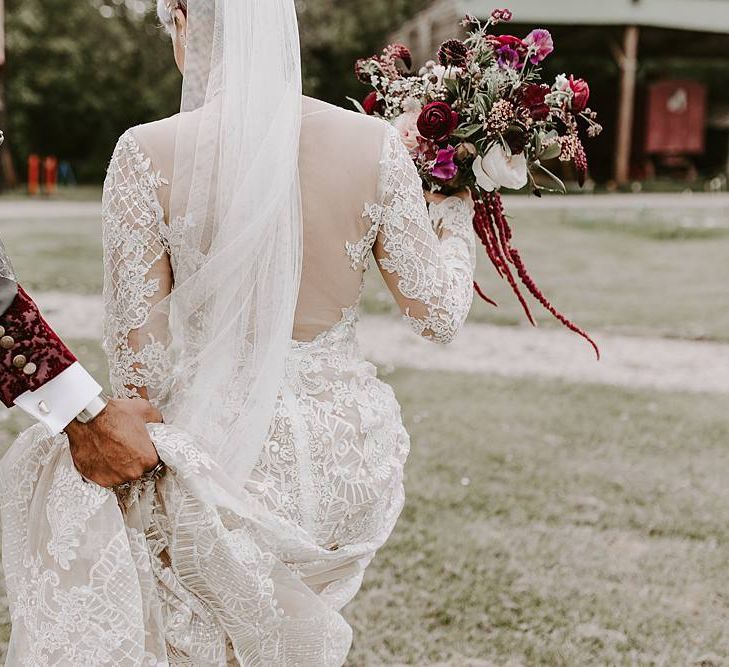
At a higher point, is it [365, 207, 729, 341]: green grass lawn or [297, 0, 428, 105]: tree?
[297, 0, 428, 105]: tree

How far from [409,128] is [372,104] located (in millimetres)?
210

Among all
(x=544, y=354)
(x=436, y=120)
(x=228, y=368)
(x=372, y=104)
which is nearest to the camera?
(x=228, y=368)

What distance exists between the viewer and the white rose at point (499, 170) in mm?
2299

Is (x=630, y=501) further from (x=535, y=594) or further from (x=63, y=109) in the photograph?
(x=63, y=109)

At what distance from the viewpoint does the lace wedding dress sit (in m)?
1.83

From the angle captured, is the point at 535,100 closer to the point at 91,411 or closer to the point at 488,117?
the point at 488,117

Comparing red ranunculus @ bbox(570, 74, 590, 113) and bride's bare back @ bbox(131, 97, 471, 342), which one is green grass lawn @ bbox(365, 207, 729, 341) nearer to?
red ranunculus @ bbox(570, 74, 590, 113)

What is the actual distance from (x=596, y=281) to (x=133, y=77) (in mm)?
20061

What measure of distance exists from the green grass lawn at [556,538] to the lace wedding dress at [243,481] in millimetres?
1423

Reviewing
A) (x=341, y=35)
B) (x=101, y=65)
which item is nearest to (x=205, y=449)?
(x=341, y=35)

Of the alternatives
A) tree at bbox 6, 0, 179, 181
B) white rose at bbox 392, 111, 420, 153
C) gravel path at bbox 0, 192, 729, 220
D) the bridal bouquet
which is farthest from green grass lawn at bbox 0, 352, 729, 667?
tree at bbox 6, 0, 179, 181

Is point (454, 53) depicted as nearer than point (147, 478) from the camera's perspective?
No

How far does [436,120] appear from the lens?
2.26 metres

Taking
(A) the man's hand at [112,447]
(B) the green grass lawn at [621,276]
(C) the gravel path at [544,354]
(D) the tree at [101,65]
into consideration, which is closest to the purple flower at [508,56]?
(A) the man's hand at [112,447]
